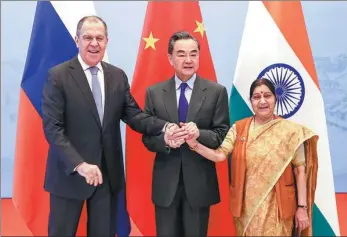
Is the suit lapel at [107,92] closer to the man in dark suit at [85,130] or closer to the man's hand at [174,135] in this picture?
the man in dark suit at [85,130]

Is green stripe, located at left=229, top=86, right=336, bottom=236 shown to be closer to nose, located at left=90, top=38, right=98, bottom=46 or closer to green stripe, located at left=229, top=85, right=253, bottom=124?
green stripe, located at left=229, top=85, right=253, bottom=124

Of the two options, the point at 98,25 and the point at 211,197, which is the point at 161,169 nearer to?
the point at 211,197

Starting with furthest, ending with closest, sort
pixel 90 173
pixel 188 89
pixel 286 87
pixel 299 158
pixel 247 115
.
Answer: pixel 247 115 → pixel 286 87 → pixel 188 89 → pixel 299 158 → pixel 90 173

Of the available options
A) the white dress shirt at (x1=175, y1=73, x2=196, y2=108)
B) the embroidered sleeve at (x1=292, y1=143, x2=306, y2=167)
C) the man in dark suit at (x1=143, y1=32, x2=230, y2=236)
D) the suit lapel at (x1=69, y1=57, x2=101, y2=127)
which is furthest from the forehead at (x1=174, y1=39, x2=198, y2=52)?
the embroidered sleeve at (x1=292, y1=143, x2=306, y2=167)

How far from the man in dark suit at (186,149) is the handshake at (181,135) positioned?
3cm

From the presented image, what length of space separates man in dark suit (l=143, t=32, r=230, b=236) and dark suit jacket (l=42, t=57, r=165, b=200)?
0.41 ft

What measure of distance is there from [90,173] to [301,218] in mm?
1016

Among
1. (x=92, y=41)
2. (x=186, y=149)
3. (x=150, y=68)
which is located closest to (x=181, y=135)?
(x=186, y=149)

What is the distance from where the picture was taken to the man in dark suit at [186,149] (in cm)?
193

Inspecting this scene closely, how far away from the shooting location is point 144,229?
8.31 ft

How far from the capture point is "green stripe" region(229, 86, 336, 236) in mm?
2438

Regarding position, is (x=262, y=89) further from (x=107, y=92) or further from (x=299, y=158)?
(x=107, y=92)

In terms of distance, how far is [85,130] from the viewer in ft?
6.13

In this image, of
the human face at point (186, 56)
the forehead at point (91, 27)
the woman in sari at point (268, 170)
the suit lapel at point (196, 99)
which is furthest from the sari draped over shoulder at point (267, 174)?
the forehead at point (91, 27)
